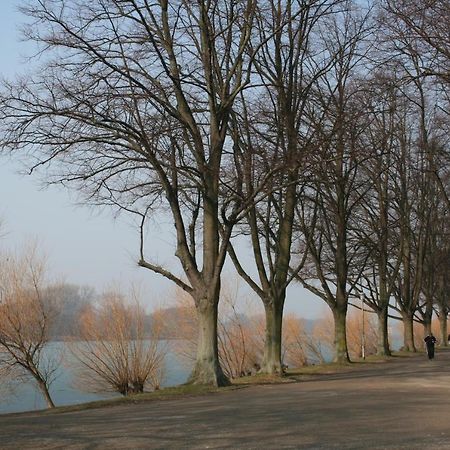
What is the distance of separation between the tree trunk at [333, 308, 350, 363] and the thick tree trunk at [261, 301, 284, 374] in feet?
27.2

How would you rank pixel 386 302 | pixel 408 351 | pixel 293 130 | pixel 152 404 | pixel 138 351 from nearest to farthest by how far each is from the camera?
pixel 152 404
pixel 293 130
pixel 138 351
pixel 386 302
pixel 408 351

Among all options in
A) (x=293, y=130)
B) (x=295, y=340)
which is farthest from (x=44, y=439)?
(x=295, y=340)

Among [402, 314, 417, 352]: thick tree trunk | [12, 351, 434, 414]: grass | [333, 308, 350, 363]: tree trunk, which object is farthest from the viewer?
[402, 314, 417, 352]: thick tree trunk

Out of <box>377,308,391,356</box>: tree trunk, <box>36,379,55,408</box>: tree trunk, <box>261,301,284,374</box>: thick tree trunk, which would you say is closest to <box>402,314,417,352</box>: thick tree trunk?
<box>377,308,391,356</box>: tree trunk

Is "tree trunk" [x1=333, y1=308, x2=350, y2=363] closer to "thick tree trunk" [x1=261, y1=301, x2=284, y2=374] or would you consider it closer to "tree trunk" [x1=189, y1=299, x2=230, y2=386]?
"thick tree trunk" [x1=261, y1=301, x2=284, y2=374]

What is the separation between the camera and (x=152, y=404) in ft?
51.6

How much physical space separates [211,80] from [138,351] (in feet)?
33.1

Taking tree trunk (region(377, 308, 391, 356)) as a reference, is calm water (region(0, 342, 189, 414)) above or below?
below

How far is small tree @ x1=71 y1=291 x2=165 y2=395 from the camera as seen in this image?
80.1 ft

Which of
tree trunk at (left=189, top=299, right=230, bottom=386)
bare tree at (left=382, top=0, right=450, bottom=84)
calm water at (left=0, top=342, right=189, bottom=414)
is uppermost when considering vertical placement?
bare tree at (left=382, top=0, right=450, bottom=84)

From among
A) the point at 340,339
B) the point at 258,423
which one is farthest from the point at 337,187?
the point at 258,423

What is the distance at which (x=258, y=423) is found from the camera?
11.8 m

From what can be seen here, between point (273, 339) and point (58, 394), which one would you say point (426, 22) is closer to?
point (273, 339)

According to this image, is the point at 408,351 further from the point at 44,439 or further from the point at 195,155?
the point at 44,439
